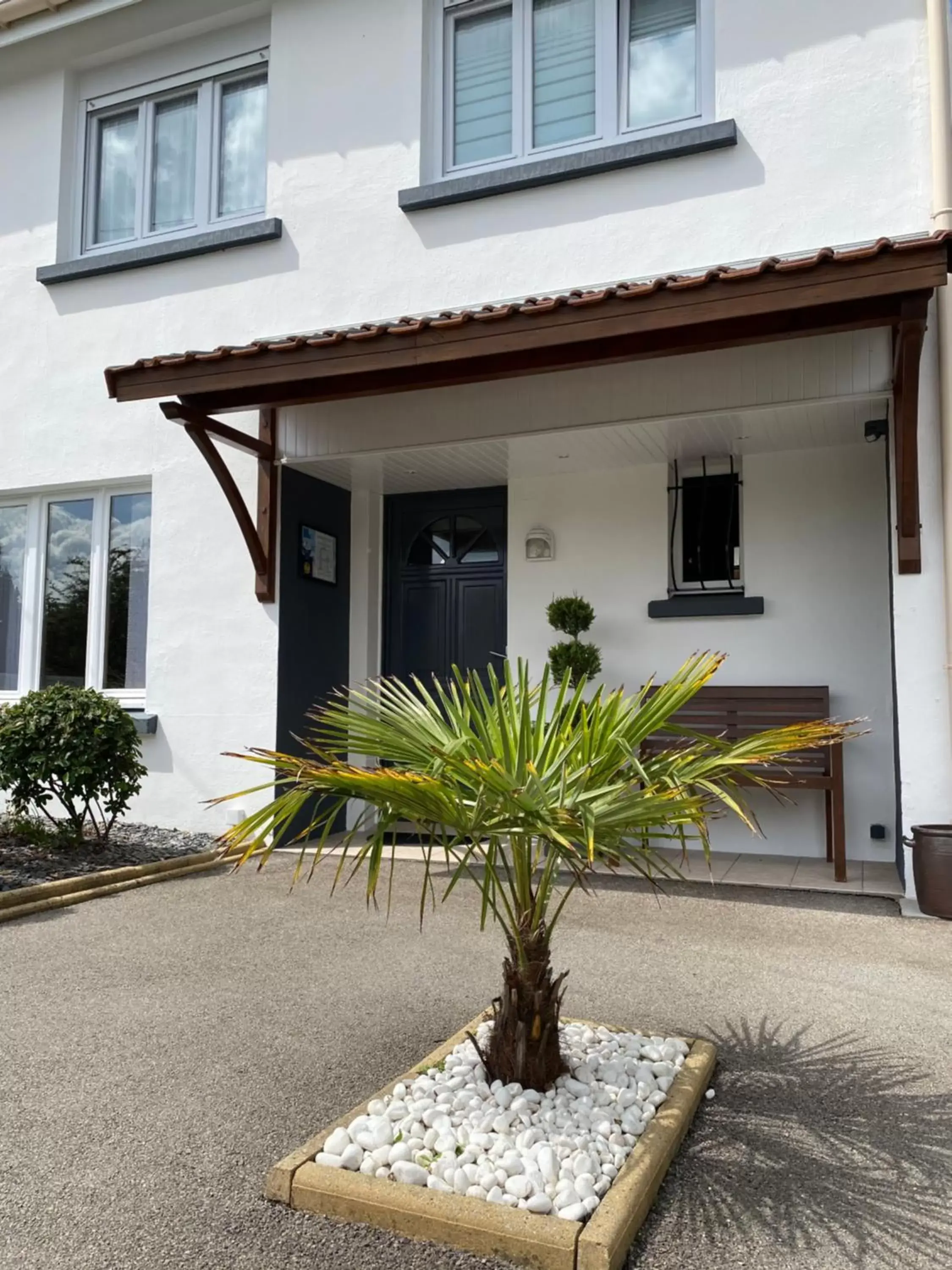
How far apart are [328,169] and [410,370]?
98.1 inches

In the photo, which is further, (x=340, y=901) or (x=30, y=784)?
(x=30, y=784)

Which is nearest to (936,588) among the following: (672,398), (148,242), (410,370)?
(672,398)

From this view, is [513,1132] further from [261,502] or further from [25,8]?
[25,8]

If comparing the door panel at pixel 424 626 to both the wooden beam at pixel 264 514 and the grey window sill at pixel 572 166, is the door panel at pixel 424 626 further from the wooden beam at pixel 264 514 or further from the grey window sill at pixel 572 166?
the grey window sill at pixel 572 166

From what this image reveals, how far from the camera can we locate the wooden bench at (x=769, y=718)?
625cm

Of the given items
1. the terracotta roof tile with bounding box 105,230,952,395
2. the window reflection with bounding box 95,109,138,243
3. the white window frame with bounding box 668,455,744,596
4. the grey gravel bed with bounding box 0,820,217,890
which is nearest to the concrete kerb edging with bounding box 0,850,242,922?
the grey gravel bed with bounding box 0,820,217,890

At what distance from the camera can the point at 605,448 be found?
6949 millimetres

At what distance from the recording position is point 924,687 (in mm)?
5469

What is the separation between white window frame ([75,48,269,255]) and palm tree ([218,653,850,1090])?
6.49 meters

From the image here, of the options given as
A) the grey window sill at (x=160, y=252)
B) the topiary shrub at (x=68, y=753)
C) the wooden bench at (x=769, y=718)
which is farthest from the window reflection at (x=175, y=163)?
the wooden bench at (x=769, y=718)

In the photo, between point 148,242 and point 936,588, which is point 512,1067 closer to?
point 936,588

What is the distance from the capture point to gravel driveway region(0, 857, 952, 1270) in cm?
213

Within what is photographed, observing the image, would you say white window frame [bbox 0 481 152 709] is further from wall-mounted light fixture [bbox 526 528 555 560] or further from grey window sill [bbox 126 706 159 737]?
wall-mounted light fixture [bbox 526 528 555 560]

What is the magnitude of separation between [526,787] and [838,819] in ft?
14.0
